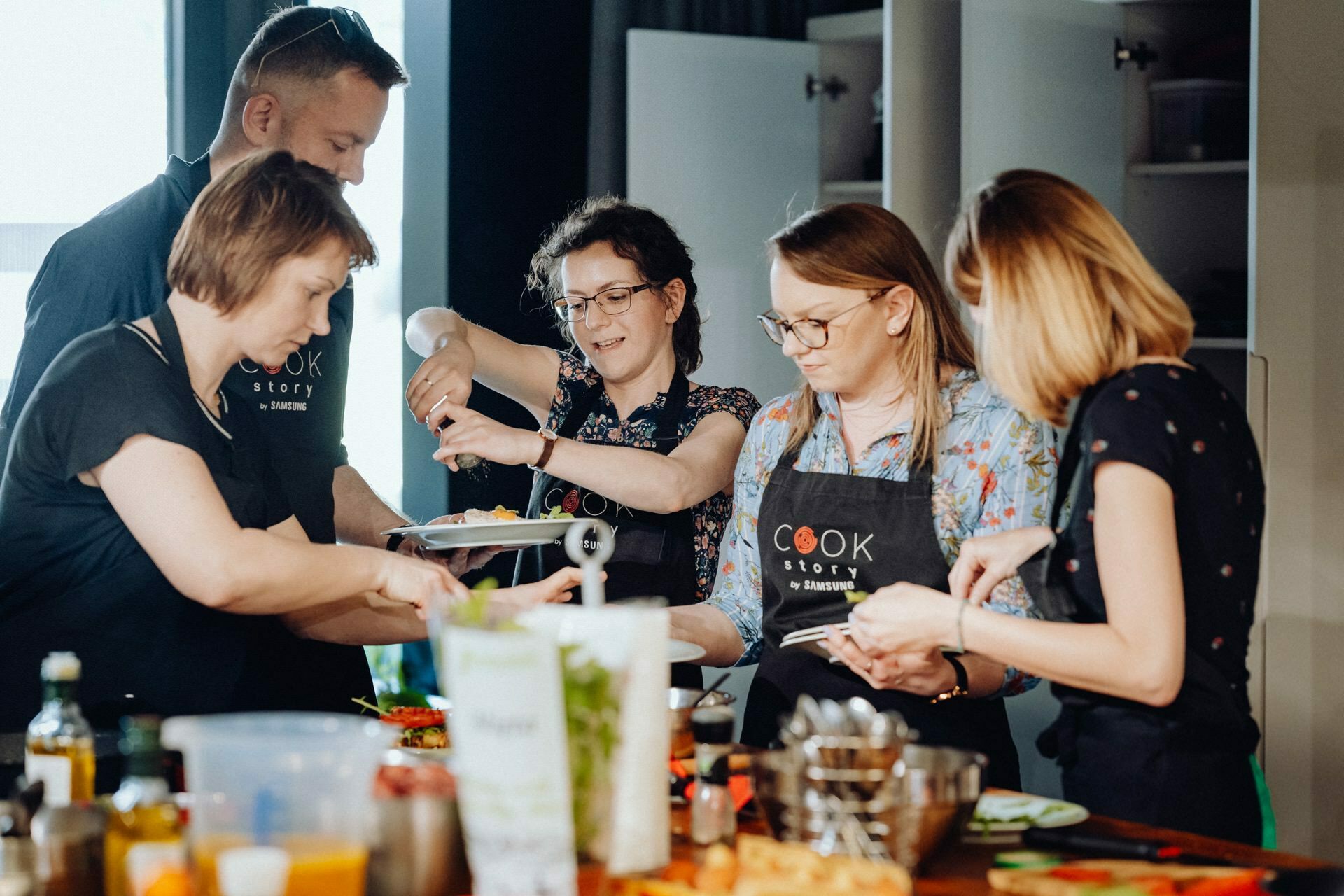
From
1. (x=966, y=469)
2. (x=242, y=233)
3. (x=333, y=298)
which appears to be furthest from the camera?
(x=333, y=298)

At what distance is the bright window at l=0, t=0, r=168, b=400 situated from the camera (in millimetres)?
3518

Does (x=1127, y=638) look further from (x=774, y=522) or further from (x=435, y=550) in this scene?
(x=435, y=550)

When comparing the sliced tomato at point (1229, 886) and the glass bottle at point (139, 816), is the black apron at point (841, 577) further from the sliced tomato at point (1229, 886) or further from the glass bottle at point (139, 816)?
the glass bottle at point (139, 816)

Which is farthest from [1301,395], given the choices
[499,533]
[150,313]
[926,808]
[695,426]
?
[150,313]

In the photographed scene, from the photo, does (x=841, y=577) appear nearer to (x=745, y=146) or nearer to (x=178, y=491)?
(x=178, y=491)

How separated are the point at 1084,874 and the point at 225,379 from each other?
5.97 ft

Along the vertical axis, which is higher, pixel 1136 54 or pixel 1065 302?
pixel 1136 54

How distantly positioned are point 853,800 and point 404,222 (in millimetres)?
3101

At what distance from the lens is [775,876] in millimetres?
1253

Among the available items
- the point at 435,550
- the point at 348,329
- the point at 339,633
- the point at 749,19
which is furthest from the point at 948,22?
the point at 339,633

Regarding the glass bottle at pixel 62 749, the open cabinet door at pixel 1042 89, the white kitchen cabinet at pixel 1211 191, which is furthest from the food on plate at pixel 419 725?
the open cabinet door at pixel 1042 89

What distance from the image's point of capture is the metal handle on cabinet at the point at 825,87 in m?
4.39

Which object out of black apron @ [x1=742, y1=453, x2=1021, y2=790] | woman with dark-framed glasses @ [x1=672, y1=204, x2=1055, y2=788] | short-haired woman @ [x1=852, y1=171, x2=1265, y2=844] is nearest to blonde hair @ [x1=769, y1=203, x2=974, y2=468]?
woman with dark-framed glasses @ [x1=672, y1=204, x2=1055, y2=788]

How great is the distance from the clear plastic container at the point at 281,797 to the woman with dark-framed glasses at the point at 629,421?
1.34m
